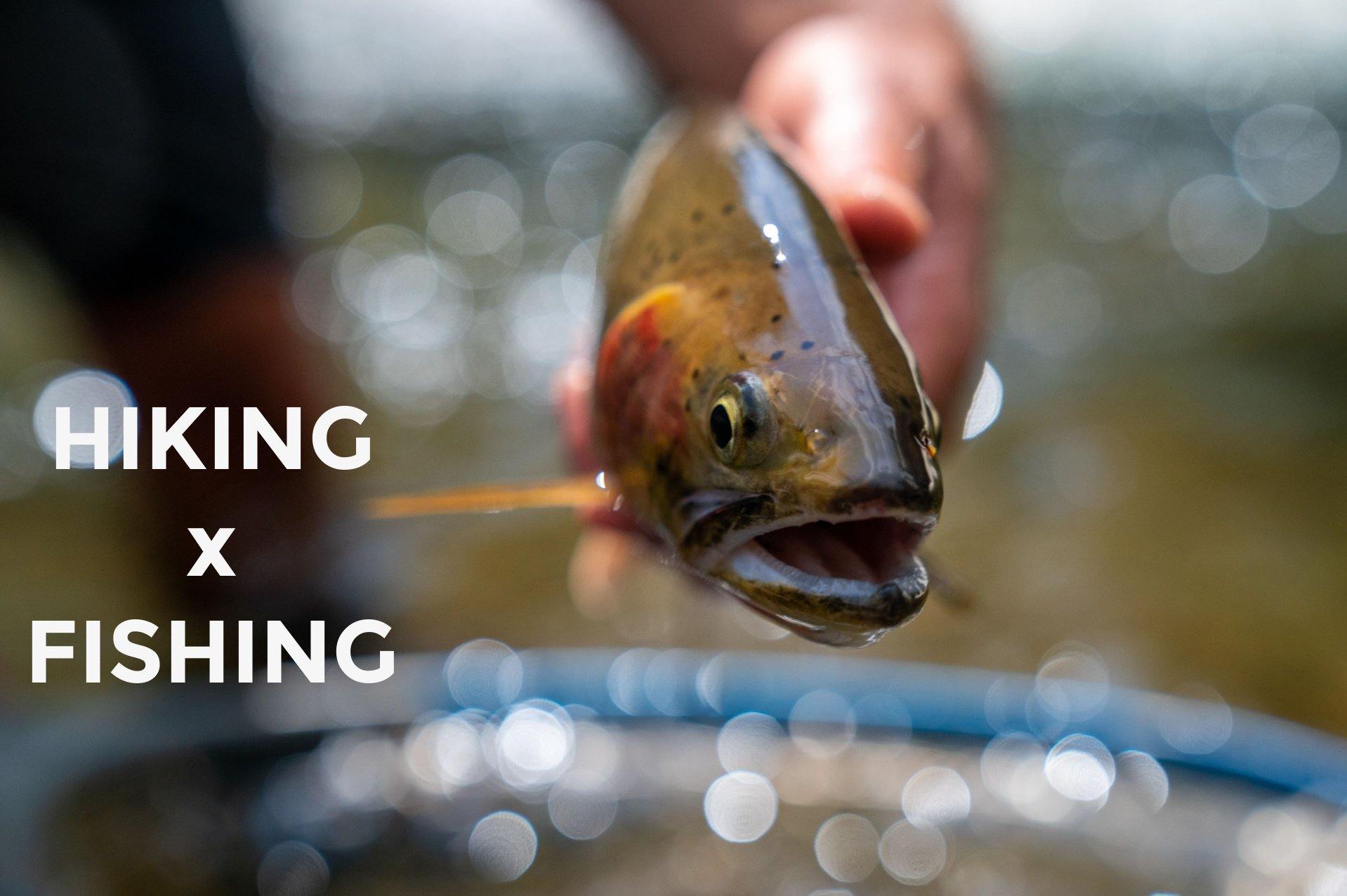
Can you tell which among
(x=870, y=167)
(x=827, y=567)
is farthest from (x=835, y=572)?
(x=870, y=167)

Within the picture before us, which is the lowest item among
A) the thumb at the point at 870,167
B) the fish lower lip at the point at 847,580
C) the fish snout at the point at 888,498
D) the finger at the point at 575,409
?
the fish lower lip at the point at 847,580

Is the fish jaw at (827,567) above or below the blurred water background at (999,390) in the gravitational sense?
below

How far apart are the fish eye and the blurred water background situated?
2.32 feet

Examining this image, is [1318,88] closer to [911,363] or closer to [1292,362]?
[1292,362]

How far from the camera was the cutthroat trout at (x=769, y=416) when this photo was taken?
3.35 feet

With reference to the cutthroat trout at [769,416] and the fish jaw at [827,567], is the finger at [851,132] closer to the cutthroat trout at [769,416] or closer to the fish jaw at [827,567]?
the cutthroat trout at [769,416]

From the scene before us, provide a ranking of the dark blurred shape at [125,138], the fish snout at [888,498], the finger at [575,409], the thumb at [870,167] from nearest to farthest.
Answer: the fish snout at [888,498]
the thumb at [870,167]
the finger at [575,409]
the dark blurred shape at [125,138]

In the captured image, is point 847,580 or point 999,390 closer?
point 847,580

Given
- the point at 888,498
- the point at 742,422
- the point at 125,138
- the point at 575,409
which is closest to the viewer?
the point at 888,498

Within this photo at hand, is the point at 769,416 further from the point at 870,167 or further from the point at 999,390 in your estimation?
the point at 999,390

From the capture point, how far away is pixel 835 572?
107cm

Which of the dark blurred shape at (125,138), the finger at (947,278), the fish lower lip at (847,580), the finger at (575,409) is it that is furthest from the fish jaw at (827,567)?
the dark blurred shape at (125,138)

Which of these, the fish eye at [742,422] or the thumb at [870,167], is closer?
the fish eye at [742,422]

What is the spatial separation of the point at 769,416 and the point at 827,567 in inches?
6.1
